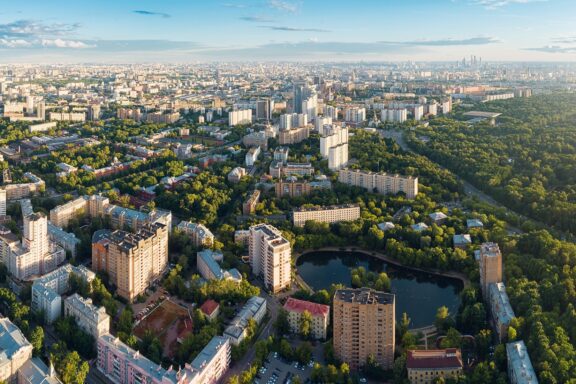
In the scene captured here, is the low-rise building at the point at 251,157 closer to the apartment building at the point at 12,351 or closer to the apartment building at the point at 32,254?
the apartment building at the point at 32,254

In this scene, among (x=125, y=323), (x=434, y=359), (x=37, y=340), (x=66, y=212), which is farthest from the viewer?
(x=66, y=212)

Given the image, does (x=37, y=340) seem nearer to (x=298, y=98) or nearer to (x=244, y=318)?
(x=244, y=318)

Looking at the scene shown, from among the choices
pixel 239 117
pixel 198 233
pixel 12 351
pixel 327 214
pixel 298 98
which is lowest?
pixel 12 351

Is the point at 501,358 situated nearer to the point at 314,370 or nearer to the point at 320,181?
the point at 314,370

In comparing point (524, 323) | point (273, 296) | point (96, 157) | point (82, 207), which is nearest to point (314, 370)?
point (273, 296)

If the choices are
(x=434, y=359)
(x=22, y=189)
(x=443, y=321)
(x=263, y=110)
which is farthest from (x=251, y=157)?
(x=434, y=359)

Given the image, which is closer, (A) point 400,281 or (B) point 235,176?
(A) point 400,281

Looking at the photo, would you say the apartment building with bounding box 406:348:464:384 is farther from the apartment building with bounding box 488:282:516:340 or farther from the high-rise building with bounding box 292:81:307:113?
the high-rise building with bounding box 292:81:307:113
